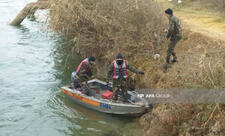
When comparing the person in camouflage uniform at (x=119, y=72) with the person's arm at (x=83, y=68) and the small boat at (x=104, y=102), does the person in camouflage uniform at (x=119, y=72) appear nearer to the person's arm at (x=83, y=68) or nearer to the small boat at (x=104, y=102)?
the small boat at (x=104, y=102)

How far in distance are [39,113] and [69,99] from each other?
4.79ft

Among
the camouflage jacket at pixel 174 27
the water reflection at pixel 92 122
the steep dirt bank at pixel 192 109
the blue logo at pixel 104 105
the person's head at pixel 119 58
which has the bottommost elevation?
the water reflection at pixel 92 122

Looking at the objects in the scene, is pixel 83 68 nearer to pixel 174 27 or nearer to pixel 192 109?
pixel 174 27

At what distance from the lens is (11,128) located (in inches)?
456

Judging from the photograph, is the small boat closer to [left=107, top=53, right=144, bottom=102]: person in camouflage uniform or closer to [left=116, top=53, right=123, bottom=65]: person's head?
[left=107, top=53, right=144, bottom=102]: person in camouflage uniform

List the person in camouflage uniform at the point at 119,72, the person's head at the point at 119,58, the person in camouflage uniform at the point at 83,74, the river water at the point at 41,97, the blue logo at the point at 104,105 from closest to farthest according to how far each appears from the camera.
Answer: the person's head at the point at 119,58
the person in camouflage uniform at the point at 119,72
the river water at the point at 41,97
the blue logo at the point at 104,105
the person in camouflage uniform at the point at 83,74

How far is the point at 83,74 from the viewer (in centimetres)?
1236

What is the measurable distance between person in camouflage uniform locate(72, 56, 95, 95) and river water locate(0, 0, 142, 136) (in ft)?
3.09

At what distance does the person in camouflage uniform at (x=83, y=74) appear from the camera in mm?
12133

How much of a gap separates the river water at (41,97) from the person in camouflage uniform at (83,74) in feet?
3.09

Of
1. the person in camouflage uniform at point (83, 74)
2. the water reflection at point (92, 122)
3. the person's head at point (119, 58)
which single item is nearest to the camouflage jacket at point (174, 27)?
the person's head at point (119, 58)

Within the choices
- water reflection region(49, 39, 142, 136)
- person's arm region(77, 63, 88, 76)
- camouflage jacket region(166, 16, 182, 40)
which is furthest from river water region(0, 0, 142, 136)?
camouflage jacket region(166, 16, 182, 40)

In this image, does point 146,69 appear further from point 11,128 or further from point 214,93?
point 11,128

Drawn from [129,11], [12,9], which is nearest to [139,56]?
[129,11]
